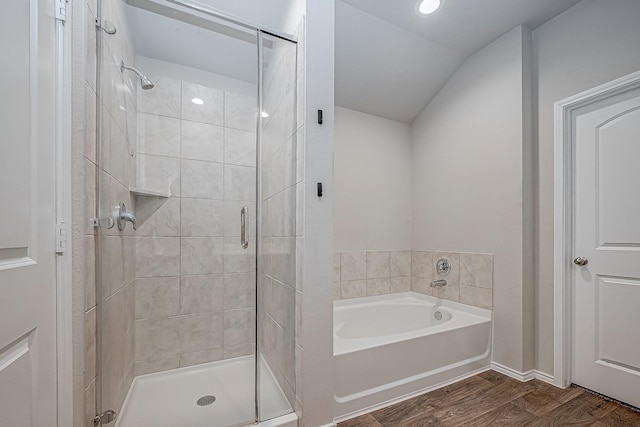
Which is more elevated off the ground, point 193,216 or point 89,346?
point 193,216

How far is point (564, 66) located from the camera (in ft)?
6.38

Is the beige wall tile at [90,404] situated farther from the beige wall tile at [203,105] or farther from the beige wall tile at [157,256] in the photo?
the beige wall tile at [203,105]

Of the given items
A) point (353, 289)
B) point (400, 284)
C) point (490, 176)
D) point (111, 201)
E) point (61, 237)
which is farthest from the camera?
point (400, 284)

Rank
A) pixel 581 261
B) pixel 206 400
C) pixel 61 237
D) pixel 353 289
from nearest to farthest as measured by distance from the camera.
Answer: pixel 61 237 < pixel 206 400 < pixel 581 261 < pixel 353 289

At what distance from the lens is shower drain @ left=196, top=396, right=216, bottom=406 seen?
1.61 m

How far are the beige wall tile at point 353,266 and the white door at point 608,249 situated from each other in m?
1.57

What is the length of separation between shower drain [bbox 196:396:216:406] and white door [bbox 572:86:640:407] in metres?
2.40

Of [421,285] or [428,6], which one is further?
[421,285]

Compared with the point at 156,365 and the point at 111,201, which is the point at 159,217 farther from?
the point at 156,365

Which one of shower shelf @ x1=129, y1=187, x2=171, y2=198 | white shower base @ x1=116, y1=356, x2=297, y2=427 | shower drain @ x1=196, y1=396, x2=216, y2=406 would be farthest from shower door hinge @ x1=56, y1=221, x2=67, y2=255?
shower drain @ x1=196, y1=396, x2=216, y2=406

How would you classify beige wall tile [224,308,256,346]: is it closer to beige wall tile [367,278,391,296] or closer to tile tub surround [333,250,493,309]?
tile tub surround [333,250,493,309]

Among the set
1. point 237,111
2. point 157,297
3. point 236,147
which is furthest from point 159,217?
point 237,111

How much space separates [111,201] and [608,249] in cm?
293

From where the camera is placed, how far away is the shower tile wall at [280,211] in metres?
1.56
